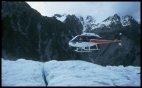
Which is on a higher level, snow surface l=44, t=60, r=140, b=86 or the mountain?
snow surface l=44, t=60, r=140, b=86

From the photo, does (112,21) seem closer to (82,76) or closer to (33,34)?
(33,34)

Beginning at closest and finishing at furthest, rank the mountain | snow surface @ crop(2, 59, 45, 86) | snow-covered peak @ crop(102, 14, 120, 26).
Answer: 1. snow surface @ crop(2, 59, 45, 86)
2. the mountain
3. snow-covered peak @ crop(102, 14, 120, 26)

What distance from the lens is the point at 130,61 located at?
2800cm

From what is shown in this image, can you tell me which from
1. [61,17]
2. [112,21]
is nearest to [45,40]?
[61,17]

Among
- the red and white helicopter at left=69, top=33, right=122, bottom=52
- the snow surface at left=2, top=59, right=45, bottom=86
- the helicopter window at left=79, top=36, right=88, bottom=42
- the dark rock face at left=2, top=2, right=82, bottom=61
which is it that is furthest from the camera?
the helicopter window at left=79, top=36, right=88, bottom=42

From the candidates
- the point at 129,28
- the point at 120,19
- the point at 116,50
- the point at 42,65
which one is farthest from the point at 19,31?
the point at 120,19

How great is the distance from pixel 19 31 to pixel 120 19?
24774 millimetres

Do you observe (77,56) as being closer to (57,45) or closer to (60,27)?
(57,45)

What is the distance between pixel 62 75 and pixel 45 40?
12.3 metres

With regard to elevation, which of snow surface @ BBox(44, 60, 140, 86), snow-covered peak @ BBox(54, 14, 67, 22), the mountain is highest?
snow-covered peak @ BBox(54, 14, 67, 22)

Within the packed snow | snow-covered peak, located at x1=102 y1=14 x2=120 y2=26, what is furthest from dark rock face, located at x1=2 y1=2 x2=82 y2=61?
snow-covered peak, located at x1=102 y1=14 x2=120 y2=26

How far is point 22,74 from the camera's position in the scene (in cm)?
1099

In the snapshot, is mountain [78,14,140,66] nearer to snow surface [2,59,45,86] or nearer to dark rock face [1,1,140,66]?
dark rock face [1,1,140,66]

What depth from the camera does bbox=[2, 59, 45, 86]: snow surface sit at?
10.1 m
